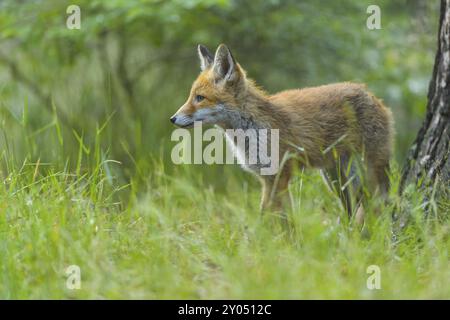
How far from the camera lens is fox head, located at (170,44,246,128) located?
5898 millimetres

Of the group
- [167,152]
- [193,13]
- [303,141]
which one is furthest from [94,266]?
[193,13]

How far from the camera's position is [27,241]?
4.02 metres

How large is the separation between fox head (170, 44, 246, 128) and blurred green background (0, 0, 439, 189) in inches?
78.9

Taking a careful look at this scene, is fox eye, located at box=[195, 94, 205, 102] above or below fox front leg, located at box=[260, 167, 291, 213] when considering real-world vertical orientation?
above

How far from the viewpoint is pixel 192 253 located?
428 cm

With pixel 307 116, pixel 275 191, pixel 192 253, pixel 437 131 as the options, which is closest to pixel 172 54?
pixel 307 116

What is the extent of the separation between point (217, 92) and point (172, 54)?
4823 mm

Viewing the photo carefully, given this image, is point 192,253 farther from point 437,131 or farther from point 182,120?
point 437,131

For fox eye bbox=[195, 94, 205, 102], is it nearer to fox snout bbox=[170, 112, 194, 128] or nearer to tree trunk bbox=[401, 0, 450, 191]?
fox snout bbox=[170, 112, 194, 128]

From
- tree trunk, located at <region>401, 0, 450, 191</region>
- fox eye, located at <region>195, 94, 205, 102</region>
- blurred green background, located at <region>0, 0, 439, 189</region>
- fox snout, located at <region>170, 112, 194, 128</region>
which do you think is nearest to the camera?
tree trunk, located at <region>401, 0, 450, 191</region>

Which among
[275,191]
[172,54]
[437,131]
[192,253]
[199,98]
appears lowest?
[192,253]

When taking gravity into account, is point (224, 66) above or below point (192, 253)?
above

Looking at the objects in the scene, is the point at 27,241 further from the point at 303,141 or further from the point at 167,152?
the point at 167,152

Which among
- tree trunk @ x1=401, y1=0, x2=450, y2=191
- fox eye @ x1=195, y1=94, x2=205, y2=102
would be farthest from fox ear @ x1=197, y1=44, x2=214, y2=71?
tree trunk @ x1=401, y1=0, x2=450, y2=191
